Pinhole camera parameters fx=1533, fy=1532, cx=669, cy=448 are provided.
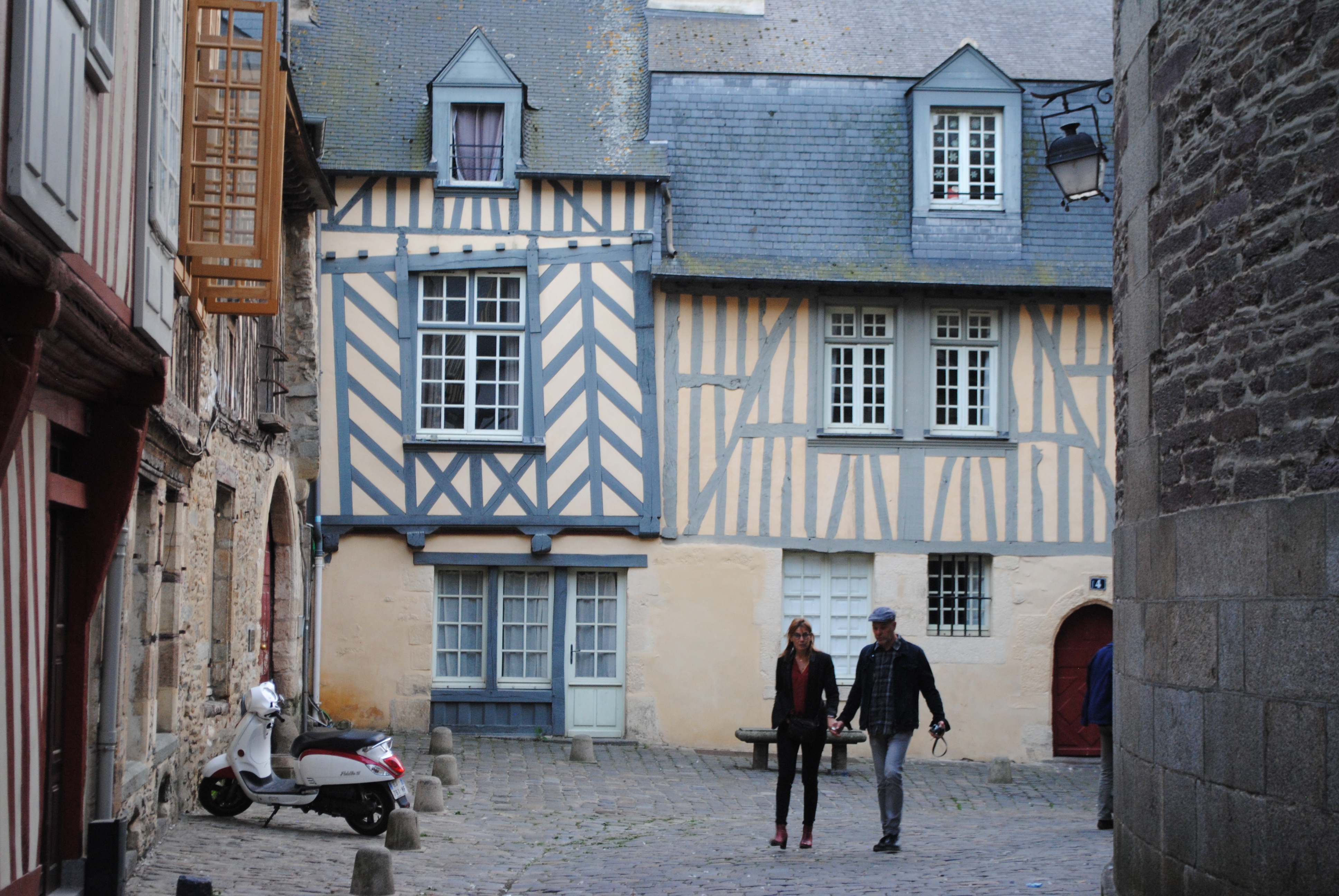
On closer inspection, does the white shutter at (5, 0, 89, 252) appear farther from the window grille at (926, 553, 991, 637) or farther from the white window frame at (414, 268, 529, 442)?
the window grille at (926, 553, 991, 637)

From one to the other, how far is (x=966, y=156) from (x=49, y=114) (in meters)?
11.7

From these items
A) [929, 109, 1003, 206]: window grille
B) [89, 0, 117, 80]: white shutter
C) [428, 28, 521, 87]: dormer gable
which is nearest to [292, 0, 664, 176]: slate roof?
[428, 28, 521, 87]: dormer gable

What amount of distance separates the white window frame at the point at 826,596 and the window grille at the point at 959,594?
67 centimetres

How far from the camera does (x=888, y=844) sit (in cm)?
840

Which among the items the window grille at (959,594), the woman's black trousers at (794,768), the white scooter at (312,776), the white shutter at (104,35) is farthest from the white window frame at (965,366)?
the white shutter at (104,35)

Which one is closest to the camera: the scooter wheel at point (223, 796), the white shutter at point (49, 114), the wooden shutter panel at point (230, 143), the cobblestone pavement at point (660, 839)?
the white shutter at point (49, 114)

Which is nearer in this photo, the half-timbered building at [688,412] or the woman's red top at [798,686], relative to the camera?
the woman's red top at [798,686]

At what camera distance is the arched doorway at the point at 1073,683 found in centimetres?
1495

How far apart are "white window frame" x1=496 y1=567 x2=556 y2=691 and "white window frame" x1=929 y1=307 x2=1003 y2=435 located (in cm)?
413

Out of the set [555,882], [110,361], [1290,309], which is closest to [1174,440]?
[1290,309]

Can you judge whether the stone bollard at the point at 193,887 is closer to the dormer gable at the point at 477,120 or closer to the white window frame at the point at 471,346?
the white window frame at the point at 471,346

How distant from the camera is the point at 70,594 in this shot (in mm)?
6453

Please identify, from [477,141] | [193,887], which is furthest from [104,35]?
[477,141]

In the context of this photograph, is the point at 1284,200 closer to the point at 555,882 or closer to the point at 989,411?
the point at 555,882
